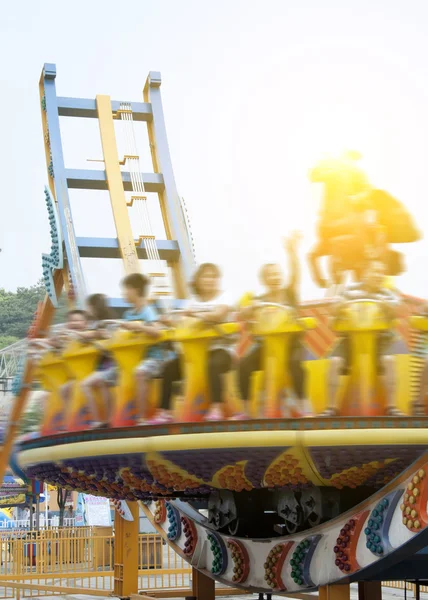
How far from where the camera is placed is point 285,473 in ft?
23.4

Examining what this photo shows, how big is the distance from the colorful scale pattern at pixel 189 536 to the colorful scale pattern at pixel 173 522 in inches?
5.4

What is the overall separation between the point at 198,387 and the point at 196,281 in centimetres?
81

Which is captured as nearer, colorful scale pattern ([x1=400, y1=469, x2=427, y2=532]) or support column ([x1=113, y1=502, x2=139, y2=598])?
colorful scale pattern ([x1=400, y1=469, x2=427, y2=532])

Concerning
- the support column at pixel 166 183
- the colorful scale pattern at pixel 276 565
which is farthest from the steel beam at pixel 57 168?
the colorful scale pattern at pixel 276 565

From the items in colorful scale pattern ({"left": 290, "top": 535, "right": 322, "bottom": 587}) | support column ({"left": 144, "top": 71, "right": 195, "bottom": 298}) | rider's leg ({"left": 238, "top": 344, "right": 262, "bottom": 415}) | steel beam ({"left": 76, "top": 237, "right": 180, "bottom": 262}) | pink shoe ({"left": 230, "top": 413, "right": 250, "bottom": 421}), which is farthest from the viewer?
support column ({"left": 144, "top": 71, "right": 195, "bottom": 298})

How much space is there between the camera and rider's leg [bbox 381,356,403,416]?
6551 millimetres

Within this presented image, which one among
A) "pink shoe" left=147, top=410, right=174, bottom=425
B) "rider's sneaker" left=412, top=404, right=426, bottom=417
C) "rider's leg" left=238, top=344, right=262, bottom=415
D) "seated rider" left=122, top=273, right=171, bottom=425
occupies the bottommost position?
"rider's sneaker" left=412, top=404, right=426, bottom=417

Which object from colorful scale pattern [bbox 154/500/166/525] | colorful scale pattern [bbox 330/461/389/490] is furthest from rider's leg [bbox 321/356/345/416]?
colorful scale pattern [bbox 154/500/166/525]

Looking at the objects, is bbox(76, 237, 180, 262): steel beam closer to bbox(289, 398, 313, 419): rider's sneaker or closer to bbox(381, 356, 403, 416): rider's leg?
bbox(289, 398, 313, 419): rider's sneaker

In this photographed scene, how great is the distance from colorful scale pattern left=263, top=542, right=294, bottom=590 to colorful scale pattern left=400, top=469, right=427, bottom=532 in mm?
1813

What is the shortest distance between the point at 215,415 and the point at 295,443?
0.63m

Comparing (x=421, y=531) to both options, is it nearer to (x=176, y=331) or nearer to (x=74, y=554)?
(x=176, y=331)

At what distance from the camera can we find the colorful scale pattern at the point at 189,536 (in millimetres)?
10344

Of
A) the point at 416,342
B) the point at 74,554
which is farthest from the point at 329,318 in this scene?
the point at 74,554
